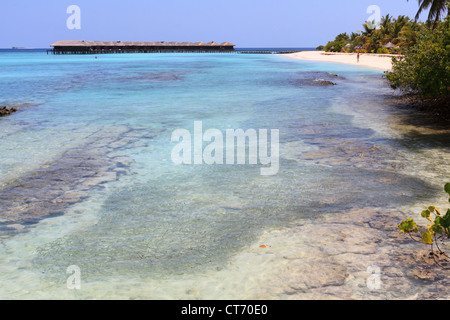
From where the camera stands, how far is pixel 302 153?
9.79 meters

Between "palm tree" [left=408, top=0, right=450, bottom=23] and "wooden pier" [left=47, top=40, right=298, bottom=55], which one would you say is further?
"wooden pier" [left=47, top=40, right=298, bottom=55]

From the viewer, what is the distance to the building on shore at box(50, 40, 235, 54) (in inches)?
4193

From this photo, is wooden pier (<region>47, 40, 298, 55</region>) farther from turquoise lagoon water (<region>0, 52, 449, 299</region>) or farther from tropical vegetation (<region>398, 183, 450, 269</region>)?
tropical vegetation (<region>398, 183, 450, 269</region>)

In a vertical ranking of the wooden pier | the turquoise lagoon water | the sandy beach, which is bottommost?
the turquoise lagoon water

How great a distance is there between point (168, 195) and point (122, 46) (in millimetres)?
117197

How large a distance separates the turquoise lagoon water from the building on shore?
10065 centimetres

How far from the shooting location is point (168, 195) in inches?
277

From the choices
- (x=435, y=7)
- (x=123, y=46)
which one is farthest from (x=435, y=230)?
(x=123, y=46)

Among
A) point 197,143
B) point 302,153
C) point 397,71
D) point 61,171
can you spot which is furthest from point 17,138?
point 397,71

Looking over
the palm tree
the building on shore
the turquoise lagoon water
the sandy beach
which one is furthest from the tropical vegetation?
the building on shore

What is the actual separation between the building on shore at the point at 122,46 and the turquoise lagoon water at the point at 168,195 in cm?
10065

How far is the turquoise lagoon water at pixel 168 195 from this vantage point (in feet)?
14.6

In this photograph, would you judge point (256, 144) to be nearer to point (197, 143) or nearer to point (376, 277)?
point (197, 143)

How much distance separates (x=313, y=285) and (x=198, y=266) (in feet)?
4.39
